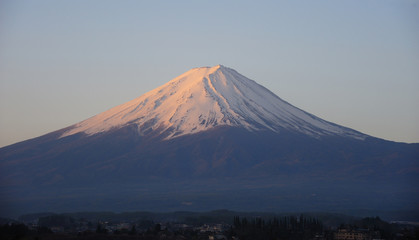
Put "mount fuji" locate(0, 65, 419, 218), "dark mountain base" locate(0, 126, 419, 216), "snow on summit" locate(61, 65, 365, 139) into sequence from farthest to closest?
"snow on summit" locate(61, 65, 365, 139) → "dark mountain base" locate(0, 126, 419, 216) → "mount fuji" locate(0, 65, 419, 218)

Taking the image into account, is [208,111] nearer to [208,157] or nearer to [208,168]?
[208,157]

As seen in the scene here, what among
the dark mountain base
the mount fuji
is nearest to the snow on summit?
the mount fuji

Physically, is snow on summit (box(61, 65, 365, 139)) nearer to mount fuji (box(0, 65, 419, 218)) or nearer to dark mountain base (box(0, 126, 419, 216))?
mount fuji (box(0, 65, 419, 218))

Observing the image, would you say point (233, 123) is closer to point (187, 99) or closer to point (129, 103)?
point (187, 99)

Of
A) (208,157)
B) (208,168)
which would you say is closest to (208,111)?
(208,157)

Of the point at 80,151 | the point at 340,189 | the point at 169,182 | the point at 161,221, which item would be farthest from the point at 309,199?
the point at 80,151

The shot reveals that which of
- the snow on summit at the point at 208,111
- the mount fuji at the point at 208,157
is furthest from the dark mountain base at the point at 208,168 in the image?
the snow on summit at the point at 208,111
